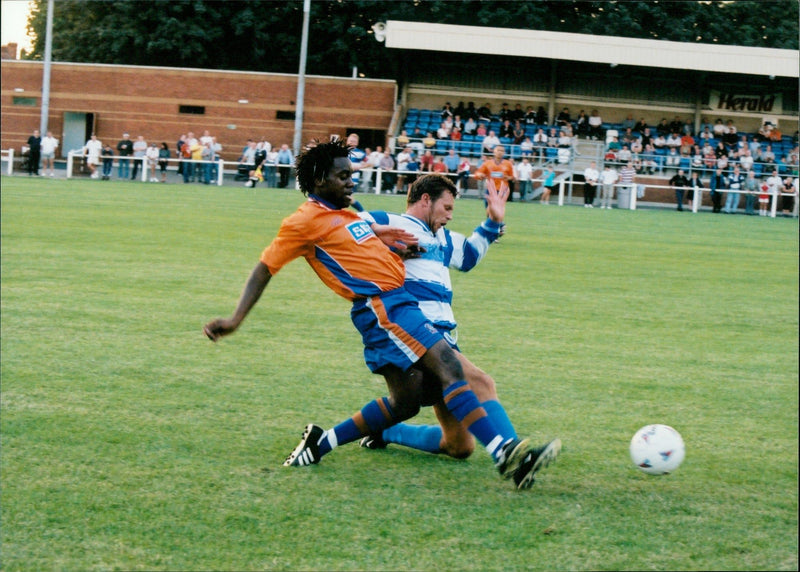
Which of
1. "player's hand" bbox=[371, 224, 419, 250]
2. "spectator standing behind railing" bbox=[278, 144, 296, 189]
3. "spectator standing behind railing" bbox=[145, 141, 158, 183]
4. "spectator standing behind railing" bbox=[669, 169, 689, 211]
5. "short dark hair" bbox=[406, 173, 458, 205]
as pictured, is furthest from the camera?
"spectator standing behind railing" bbox=[145, 141, 158, 183]

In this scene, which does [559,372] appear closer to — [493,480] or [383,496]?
[493,480]

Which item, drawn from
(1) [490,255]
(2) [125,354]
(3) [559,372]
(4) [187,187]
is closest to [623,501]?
(3) [559,372]

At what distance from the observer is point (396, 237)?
17.7 feet

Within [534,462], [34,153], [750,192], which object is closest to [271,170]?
[34,153]

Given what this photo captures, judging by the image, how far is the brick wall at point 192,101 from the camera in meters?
46.8

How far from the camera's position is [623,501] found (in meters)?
4.76

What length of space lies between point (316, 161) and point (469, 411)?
148cm

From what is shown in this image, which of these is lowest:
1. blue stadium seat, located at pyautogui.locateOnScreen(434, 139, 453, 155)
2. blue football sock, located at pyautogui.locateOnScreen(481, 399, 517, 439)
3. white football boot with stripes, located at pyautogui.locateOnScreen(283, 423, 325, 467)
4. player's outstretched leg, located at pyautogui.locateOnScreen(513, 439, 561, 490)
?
white football boot with stripes, located at pyautogui.locateOnScreen(283, 423, 325, 467)

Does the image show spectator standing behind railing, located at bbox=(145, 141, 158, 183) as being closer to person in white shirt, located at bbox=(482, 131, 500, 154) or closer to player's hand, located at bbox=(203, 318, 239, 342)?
person in white shirt, located at bbox=(482, 131, 500, 154)

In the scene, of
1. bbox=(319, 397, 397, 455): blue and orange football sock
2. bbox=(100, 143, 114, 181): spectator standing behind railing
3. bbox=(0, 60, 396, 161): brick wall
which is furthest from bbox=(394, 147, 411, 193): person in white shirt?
bbox=(319, 397, 397, 455): blue and orange football sock

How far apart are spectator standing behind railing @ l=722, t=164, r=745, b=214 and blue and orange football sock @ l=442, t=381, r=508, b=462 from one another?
31.9 metres

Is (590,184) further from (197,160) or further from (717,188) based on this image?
(197,160)

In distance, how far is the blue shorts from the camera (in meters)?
5.07

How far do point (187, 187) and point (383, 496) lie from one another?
28521mm
